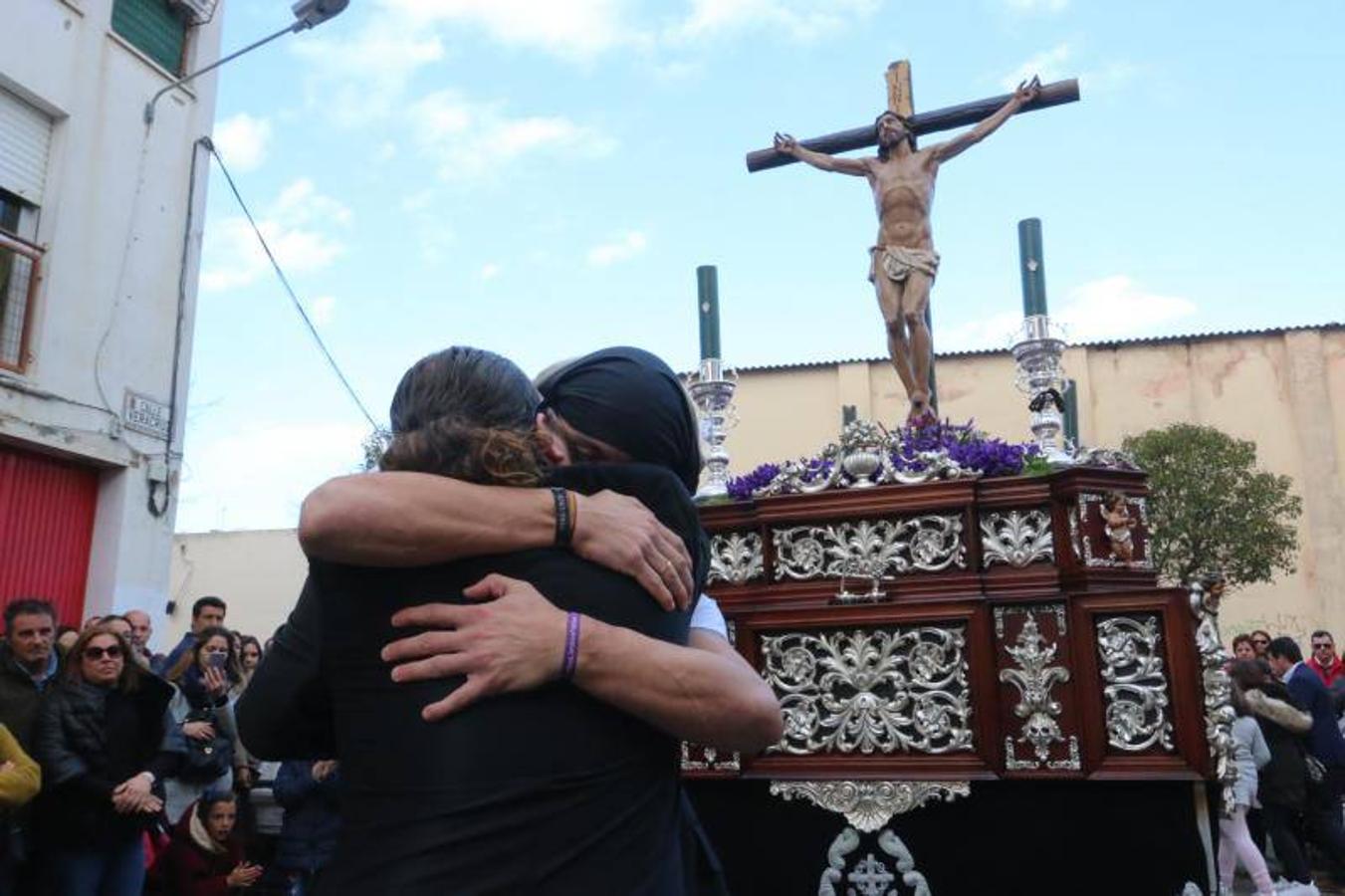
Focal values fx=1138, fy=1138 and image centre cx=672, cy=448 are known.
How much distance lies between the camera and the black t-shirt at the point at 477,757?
124 centimetres

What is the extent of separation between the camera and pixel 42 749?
14.2 ft

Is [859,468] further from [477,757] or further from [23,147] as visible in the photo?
[23,147]

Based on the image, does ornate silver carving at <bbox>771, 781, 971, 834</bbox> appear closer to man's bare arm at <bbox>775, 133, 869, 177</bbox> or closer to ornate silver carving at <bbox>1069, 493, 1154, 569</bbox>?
ornate silver carving at <bbox>1069, 493, 1154, 569</bbox>

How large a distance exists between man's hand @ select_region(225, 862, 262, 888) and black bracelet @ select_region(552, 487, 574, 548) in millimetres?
4481

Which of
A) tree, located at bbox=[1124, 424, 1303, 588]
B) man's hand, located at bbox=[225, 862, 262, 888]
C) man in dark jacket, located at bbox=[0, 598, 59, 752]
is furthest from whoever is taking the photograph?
tree, located at bbox=[1124, 424, 1303, 588]

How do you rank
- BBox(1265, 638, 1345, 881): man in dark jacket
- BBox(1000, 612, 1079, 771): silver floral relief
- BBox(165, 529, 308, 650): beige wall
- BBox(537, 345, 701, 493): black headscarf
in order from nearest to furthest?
BBox(537, 345, 701, 493): black headscarf
BBox(1000, 612, 1079, 771): silver floral relief
BBox(1265, 638, 1345, 881): man in dark jacket
BBox(165, 529, 308, 650): beige wall

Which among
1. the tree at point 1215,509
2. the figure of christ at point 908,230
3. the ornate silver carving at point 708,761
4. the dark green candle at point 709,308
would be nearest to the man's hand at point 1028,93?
the figure of christ at point 908,230

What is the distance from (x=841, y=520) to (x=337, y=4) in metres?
7.03

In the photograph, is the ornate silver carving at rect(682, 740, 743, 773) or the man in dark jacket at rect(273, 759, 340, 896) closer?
the ornate silver carving at rect(682, 740, 743, 773)

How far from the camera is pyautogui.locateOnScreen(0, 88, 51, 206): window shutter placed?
28.5 ft

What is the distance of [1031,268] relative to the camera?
447 centimetres

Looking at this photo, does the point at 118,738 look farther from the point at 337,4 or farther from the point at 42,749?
the point at 337,4

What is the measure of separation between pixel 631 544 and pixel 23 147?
9.30 meters

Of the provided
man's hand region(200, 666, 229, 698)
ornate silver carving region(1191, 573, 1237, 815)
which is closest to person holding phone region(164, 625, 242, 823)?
man's hand region(200, 666, 229, 698)
